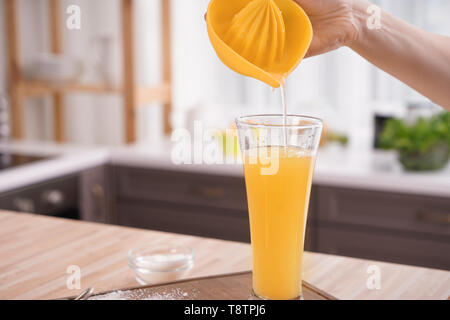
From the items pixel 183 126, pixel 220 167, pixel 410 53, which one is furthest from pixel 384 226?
pixel 183 126

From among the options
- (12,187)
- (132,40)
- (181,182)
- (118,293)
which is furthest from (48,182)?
(118,293)

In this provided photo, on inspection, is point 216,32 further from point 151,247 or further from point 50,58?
point 50,58

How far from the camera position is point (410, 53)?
1.09 m

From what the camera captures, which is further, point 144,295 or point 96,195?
point 96,195

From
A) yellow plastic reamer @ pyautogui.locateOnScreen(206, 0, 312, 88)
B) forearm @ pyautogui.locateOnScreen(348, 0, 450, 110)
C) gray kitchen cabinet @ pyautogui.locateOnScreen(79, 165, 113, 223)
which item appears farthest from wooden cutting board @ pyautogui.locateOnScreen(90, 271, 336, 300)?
gray kitchen cabinet @ pyautogui.locateOnScreen(79, 165, 113, 223)

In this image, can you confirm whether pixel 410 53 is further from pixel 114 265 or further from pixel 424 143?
pixel 424 143

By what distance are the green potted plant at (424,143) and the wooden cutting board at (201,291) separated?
1.35 meters

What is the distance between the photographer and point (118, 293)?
30.3 inches

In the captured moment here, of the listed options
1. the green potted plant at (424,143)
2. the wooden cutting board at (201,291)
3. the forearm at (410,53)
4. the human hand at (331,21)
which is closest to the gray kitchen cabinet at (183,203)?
the green potted plant at (424,143)

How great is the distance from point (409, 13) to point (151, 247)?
6.60 feet

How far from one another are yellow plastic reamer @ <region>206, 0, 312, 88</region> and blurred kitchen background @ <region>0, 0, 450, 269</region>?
1.29m

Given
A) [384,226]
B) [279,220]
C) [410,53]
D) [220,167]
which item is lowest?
[384,226]

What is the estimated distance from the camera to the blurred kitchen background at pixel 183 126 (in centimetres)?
202

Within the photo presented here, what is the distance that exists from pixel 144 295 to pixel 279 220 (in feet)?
0.64
